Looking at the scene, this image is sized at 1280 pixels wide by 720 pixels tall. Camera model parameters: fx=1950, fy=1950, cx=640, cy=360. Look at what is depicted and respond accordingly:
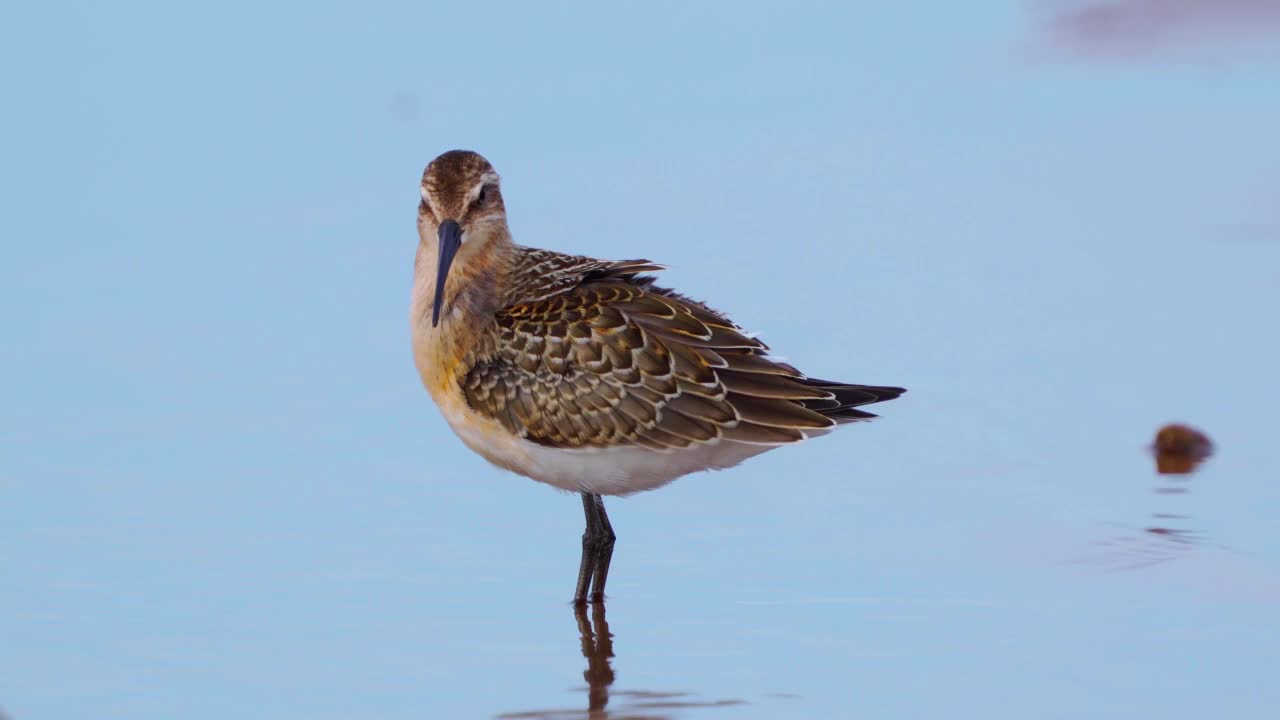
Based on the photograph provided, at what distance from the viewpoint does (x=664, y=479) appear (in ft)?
Result: 39.1

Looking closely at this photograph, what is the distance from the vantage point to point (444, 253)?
39.2ft

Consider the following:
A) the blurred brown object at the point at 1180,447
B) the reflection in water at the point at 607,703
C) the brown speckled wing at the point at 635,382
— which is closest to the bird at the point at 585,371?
the brown speckled wing at the point at 635,382

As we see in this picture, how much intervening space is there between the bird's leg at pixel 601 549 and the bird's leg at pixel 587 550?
0.8 inches

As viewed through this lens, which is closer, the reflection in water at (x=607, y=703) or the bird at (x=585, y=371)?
the reflection in water at (x=607, y=703)

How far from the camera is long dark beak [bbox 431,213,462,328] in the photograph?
11.9m

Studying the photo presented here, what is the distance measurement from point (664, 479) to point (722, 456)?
1.27ft

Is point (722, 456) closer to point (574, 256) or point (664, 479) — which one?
point (664, 479)

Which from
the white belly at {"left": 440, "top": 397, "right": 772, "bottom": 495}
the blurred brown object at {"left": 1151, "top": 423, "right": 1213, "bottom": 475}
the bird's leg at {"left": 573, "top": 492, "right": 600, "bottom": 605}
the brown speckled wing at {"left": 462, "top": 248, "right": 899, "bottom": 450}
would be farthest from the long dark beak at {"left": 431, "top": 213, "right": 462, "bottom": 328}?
the blurred brown object at {"left": 1151, "top": 423, "right": 1213, "bottom": 475}

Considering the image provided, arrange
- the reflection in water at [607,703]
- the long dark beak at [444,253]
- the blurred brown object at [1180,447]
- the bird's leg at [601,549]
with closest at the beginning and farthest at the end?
the reflection in water at [607,703], the long dark beak at [444,253], the bird's leg at [601,549], the blurred brown object at [1180,447]

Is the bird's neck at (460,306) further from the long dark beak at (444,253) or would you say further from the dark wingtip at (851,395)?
the dark wingtip at (851,395)

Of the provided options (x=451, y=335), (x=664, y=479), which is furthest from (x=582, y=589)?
(x=451, y=335)

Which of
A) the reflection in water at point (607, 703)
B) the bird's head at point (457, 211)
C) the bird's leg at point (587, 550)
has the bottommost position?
the reflection in water at point (607, 703)

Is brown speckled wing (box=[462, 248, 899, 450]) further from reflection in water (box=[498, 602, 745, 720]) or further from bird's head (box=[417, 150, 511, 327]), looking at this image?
reflection in water (box=[498, 602, 745, 720])

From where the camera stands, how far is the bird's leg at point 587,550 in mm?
12391
